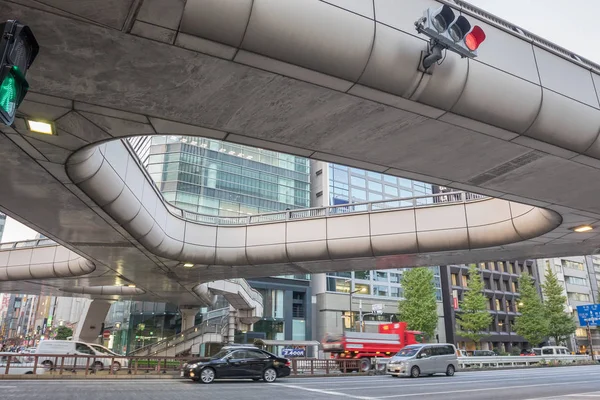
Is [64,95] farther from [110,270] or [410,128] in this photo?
[110,270]

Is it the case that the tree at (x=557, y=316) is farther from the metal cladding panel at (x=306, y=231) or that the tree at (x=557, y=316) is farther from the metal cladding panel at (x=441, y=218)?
the metal cladding panel at (x=306, y=231)

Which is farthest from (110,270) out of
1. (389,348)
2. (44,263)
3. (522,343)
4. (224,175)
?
(522,343)

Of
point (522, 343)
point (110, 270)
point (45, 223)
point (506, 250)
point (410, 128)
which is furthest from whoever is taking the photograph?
point (522, 343)

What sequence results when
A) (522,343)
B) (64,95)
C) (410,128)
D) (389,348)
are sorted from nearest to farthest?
(64,95), (410,128), (389,348), (522,343)

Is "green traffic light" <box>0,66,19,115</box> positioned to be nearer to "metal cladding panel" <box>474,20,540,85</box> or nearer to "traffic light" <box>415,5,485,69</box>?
"traffic light" <box>415,5,485,69</box>

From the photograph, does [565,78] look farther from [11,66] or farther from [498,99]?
[11,66]

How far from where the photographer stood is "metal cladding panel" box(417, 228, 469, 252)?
1758 cm

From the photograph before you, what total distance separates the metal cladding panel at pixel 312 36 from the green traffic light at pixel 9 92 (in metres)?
3.10

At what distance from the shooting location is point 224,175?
5922 cm

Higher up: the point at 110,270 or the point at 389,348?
the point at 110,270

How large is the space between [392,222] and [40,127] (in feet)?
46.0

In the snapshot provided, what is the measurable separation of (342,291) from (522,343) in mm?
32451

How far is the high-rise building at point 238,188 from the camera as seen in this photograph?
55.2m

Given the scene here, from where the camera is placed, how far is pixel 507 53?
26.9 ft
